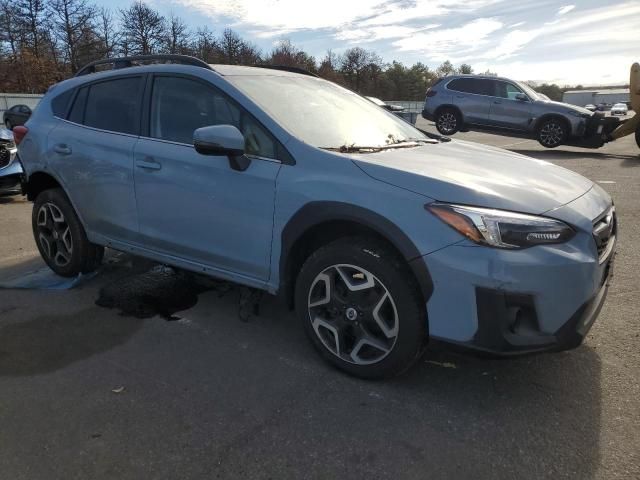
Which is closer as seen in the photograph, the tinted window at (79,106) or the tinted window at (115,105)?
the tinted window at (115,105)

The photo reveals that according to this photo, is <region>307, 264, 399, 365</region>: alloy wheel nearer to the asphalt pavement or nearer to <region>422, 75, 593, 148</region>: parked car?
the asphalt pavement

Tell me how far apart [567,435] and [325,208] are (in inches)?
62.1

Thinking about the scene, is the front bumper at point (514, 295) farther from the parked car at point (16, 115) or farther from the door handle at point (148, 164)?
the parked car at point (16, 115)

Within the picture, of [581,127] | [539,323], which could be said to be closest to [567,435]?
[539,323]

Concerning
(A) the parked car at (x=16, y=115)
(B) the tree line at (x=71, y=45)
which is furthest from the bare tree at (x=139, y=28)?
(A) the parked car at (x=16, y=115)

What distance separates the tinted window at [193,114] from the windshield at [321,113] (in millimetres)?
137

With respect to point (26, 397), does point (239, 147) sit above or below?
above

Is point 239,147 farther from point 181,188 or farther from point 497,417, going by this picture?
point 497,417

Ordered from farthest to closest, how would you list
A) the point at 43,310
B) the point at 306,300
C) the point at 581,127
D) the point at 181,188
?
1. the point at 581,127
2. the point at 43,310
3. the point at 181,188
4. the point at 306,300

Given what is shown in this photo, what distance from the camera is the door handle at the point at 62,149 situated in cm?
420

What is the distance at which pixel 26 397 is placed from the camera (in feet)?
9.02

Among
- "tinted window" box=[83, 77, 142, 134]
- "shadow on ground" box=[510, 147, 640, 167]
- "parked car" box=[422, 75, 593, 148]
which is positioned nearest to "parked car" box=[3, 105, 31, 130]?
"parked car" box=[422, 75, 593, 148]

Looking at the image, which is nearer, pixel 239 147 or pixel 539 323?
pixel 539 323

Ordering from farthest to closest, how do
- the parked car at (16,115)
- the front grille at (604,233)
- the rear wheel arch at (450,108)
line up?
the parked car at (16,115)
the rear wheel arch at (450,108)
the front grille at (604,233)
